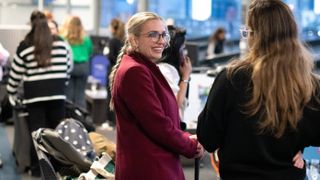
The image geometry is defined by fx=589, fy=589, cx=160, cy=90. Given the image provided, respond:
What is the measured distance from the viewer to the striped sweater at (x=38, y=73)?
4.79m

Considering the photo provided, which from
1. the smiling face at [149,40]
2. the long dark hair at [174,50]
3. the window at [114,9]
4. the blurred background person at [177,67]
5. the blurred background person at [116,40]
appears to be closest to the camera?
the smiling face at [149,40]

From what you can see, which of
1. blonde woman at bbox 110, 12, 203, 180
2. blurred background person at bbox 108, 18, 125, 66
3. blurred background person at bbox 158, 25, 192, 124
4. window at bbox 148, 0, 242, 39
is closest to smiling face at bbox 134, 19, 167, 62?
blonde woman at bbox 110, 12, 203, 180

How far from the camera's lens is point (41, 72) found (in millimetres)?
4820

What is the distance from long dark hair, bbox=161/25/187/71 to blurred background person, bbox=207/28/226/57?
25.2 ft

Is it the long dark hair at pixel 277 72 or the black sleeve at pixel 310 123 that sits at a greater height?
the long dark hair at pixel 277 72

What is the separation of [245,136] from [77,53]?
498cm

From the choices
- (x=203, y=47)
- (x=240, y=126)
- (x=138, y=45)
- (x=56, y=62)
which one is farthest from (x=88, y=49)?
(x=203, y=47)

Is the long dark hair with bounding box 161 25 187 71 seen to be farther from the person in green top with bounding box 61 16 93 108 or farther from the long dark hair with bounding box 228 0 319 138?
the person in green top with bounding box 61 16 93 108

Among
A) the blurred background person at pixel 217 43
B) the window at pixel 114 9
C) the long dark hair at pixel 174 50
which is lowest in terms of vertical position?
the blurred background person at pixel 217 43

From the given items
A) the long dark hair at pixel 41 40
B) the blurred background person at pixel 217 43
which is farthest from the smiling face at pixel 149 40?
the blurred background person at pixel 217 43

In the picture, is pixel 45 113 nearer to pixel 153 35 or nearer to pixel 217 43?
pixel 153 35

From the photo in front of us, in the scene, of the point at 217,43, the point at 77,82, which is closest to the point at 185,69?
the point at 77,82

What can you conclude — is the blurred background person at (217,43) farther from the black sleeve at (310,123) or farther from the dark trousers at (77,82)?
the black sleeve at (310,123)

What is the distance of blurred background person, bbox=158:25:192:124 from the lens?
3.37 metres
